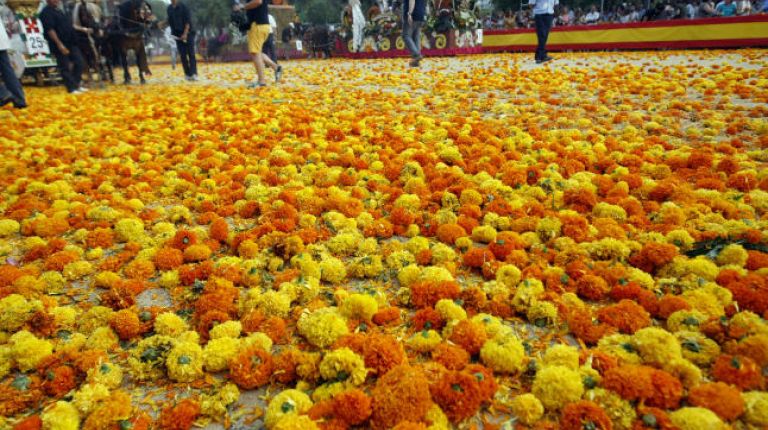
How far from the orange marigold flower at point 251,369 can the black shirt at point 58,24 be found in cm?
1231

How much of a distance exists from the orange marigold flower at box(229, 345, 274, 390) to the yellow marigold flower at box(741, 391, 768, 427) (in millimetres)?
1834

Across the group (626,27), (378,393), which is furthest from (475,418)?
(626,27)

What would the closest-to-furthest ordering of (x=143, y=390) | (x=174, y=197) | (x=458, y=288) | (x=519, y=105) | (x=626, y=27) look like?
(x=143, y=390) < (x=458, y=288) < (x=174, y=197) < (x=519, y=105) < (x=626, y=27)

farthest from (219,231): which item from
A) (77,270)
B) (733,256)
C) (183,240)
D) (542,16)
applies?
(542,16)

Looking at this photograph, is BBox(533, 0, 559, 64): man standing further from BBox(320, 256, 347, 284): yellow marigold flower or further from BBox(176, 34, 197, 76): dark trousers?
BBox(320, 256, 347, 284): yellow marigold flower

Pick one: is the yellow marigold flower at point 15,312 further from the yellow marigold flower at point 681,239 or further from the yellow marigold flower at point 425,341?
the yellow marigold flower at point 681,239

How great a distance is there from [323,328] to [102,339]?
3.66ft

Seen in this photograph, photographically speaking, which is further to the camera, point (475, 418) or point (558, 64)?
point (558, 64)

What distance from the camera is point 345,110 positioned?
7.23m

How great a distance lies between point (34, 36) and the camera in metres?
13.3

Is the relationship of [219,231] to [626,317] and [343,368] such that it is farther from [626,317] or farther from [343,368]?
[626,317]

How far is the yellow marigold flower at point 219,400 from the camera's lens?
1.87 meters

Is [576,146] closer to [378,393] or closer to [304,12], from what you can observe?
[378,393]

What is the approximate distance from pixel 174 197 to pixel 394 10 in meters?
19.9
